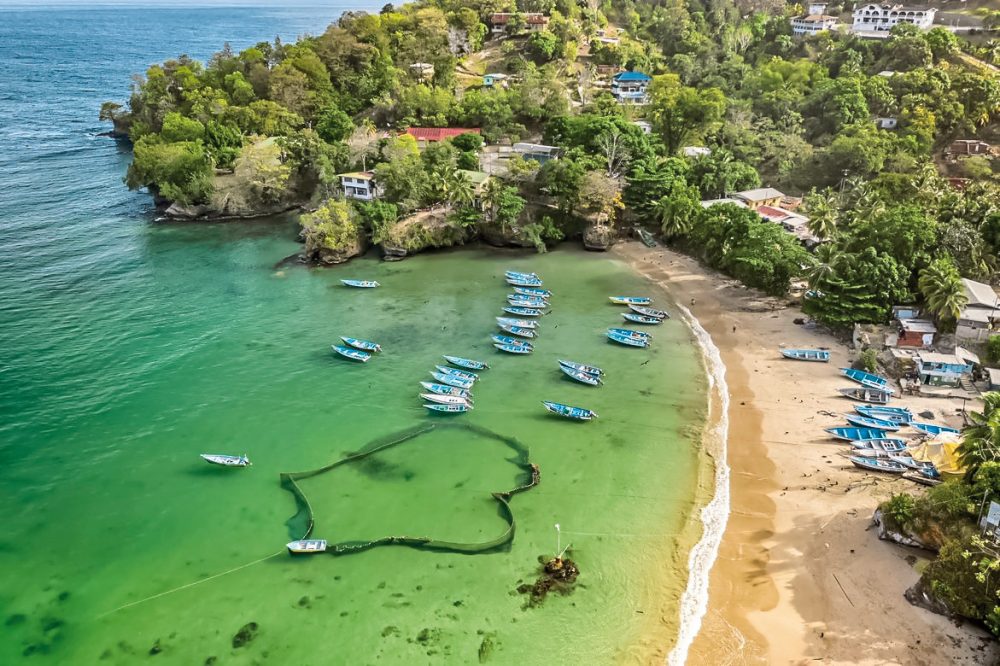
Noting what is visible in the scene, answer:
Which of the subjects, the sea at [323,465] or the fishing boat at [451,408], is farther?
the fishing boat at [451,408]

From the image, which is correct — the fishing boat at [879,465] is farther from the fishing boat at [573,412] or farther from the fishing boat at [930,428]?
the fishing boat at [573,412]

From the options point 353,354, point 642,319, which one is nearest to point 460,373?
point 353,354

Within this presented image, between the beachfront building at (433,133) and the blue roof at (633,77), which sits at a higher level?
the blue roof at (633,77)

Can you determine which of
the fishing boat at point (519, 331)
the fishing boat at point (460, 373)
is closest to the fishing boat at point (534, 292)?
the fishing boat at point (519, 331)

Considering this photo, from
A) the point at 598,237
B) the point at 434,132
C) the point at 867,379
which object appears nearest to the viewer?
the point at 867,379

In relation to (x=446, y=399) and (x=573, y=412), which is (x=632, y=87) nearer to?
(x=573, y=412)

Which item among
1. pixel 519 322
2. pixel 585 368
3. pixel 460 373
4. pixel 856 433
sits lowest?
pixel 460 373

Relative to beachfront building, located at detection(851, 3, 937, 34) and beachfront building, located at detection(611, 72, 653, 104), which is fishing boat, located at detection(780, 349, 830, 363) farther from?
beachfront building, located at detection(851, 3, 937, 34)

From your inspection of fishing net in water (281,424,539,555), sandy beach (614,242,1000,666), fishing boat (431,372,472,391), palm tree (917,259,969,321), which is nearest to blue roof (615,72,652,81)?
palm tree (917,259,969,321)
